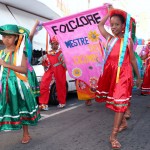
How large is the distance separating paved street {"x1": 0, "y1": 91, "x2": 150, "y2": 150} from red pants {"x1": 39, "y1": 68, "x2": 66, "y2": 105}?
0.38 m

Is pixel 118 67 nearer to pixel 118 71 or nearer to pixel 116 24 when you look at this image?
pixel 118 71

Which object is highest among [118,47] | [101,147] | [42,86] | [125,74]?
[118,47]

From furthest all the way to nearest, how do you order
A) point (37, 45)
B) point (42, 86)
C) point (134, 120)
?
point (37, 45)
point (42, 86)
point (134, 120)

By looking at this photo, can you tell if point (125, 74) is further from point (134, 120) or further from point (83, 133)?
point (134, 120)

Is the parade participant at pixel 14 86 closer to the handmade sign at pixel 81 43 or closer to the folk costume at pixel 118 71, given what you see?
the folk costume at pixel 118 71

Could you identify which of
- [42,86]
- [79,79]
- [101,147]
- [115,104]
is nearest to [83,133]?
[101,147]

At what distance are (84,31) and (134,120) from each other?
6.80 ft

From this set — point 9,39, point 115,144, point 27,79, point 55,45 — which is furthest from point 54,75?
point 115,144

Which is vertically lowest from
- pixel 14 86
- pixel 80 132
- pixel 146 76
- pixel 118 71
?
pixel 80 132

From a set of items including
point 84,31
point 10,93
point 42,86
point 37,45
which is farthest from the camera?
point 37,45

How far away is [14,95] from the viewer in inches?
153

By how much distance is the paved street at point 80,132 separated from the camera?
4133 mm

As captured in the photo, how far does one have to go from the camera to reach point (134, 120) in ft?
18.4

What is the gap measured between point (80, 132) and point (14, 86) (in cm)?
147
